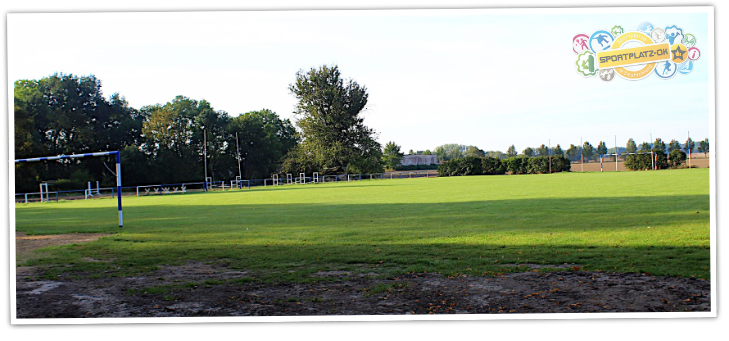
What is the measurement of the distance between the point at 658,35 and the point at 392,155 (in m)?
46.7

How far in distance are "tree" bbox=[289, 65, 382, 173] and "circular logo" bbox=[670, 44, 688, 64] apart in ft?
114

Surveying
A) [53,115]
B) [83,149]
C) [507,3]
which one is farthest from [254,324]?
[83,149]

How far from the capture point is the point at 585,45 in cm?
620

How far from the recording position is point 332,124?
41.6m

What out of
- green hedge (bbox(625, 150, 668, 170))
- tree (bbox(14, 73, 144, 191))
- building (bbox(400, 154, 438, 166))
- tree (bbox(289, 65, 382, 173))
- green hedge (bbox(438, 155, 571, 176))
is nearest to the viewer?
tree (bbox(14, 73, 144, 191))

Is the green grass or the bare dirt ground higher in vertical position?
the green grass

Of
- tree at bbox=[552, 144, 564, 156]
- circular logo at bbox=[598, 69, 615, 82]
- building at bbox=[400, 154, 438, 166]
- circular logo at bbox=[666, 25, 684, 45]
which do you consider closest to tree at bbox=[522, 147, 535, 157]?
tree at bbox=[552, 144, 564, 156]

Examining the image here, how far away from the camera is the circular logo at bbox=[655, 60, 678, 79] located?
5930 mm

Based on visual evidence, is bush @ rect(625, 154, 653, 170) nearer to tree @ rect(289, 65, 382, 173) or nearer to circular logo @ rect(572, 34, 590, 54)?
tree @ rect(289, 65, 382, 173)

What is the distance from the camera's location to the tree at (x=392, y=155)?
164ft

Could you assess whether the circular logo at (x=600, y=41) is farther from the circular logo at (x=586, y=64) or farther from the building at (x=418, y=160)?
the building at (x=418, y=160)

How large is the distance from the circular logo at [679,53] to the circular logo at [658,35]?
0.18 meters

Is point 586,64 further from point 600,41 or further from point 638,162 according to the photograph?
point 638,162
